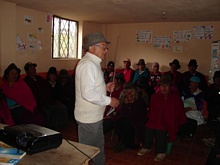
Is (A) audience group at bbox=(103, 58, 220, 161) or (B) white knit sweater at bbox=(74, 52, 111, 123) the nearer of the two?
(B) white knit sweater at bbox=(74, 52, 111, 123)

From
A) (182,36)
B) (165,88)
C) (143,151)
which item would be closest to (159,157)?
(143,151)

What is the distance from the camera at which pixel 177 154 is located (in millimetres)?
3008

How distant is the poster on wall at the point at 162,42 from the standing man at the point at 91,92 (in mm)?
4065

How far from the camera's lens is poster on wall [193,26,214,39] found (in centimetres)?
517

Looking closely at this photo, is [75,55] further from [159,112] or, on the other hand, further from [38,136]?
[38,136]

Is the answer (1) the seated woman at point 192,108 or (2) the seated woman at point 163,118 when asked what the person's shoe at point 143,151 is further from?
(1) the seated woman at point 192,108

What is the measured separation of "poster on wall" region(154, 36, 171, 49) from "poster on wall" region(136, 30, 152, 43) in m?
0.18

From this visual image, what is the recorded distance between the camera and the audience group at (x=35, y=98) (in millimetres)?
3225

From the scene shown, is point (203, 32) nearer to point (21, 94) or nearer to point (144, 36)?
point (144, 36)

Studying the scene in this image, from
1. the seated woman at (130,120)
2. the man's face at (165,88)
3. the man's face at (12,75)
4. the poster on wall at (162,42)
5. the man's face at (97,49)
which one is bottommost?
the seated woman at (130,120)

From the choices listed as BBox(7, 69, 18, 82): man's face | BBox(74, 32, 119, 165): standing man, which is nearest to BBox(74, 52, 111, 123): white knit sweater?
BBox(74, 32, 119, 165): standing man

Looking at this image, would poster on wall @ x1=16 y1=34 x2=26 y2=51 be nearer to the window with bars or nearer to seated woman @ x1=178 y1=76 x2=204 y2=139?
the window with bars

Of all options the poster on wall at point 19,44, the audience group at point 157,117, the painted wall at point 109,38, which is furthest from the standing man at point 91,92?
the poster on wall at point 19,44

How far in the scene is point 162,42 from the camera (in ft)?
18.7
